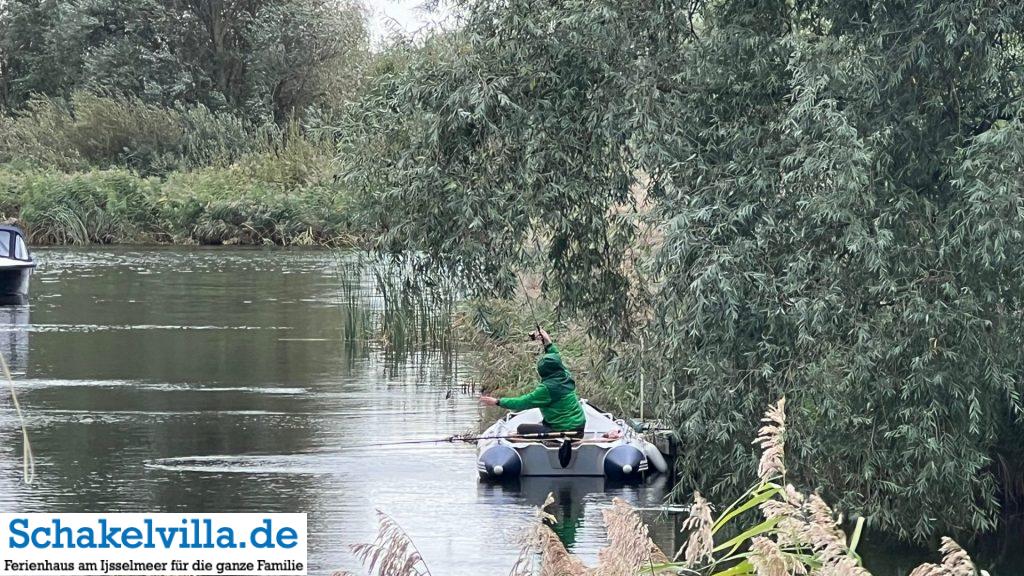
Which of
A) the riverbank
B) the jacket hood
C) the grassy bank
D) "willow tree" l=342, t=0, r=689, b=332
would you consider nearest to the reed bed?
"willow tree" l=342, t=0, r=689, b=332

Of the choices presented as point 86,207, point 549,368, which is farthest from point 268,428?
point 86,207

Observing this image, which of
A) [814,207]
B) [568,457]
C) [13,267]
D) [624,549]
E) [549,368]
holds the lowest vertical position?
[568,457]

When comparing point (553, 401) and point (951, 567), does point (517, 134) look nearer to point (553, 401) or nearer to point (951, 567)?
point (553, 401)

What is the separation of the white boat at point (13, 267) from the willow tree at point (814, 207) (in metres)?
21.8

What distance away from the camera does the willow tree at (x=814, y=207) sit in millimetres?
12156

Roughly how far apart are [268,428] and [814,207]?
354 inches

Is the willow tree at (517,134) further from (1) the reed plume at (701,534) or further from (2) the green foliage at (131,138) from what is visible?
(2) the green foliage at (131,138)

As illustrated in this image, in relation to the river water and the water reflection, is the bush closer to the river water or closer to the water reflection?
the river water

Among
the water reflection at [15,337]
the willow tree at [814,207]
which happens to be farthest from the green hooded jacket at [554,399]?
the water reflection at [15,337]

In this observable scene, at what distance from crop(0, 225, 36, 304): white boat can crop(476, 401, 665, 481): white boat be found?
20.6 m

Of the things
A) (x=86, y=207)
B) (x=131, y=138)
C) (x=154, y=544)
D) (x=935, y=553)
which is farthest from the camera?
(x=131, y=138)

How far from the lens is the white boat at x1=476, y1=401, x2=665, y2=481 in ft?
51.9

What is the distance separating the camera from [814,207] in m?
12.1

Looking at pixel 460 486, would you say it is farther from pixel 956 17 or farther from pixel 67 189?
pixel 67 189
